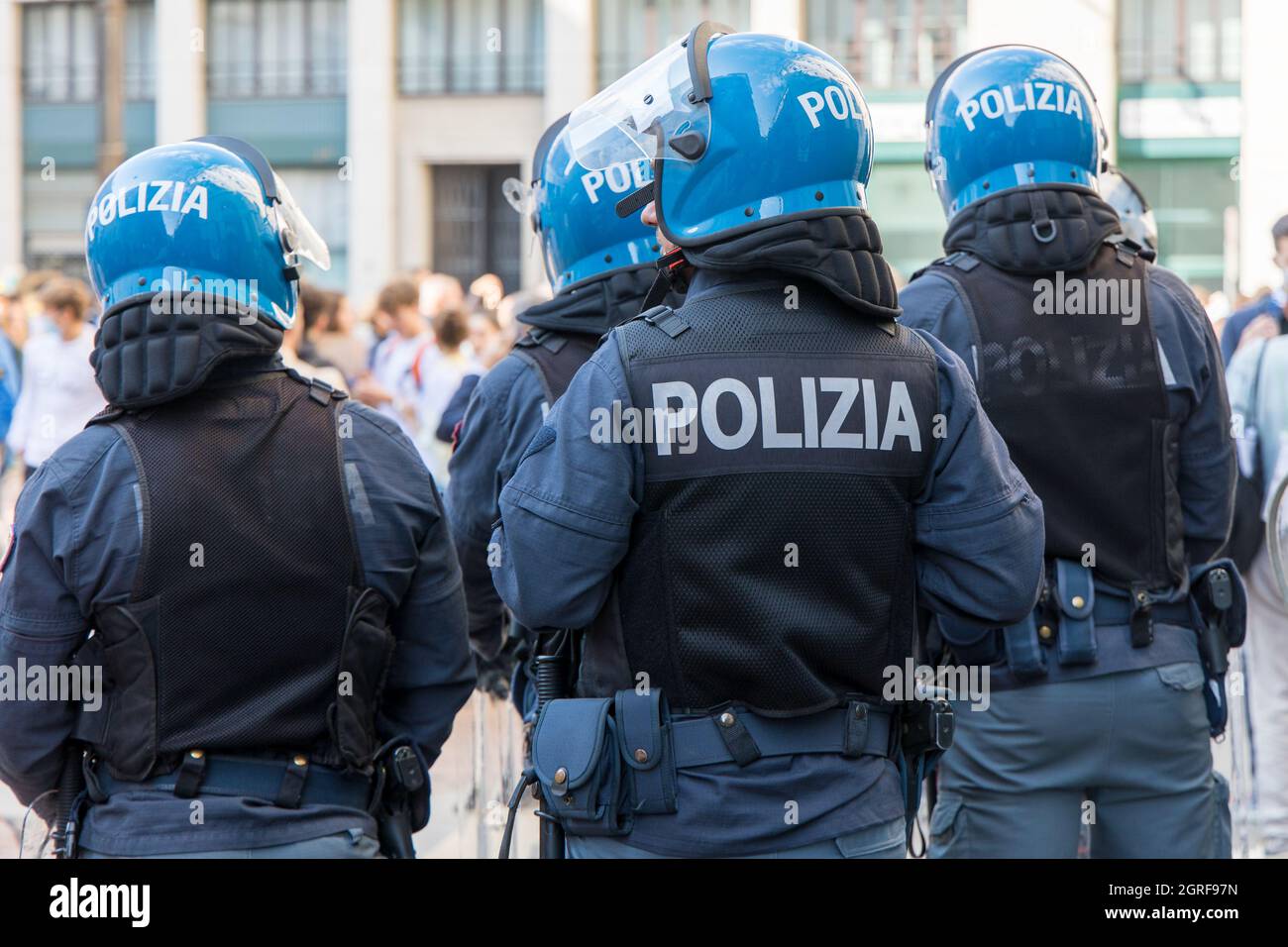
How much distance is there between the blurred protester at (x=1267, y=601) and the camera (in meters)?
5.38

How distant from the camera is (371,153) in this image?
26641 mm

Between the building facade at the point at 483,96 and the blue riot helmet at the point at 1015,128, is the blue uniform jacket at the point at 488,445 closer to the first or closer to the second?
the blue riot helmet at the point at 1015,128

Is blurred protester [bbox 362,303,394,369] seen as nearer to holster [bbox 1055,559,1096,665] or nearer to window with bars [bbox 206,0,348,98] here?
holster [bbox 1055,559,1096,665]

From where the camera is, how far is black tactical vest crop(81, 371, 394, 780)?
2730 millimetres

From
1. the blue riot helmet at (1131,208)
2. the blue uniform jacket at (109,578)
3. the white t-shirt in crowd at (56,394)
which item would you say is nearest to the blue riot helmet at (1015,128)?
the blue riot helmet at (1131,208)

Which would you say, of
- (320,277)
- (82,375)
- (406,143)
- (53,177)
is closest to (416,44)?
(406,143)

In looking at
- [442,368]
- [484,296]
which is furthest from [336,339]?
[484,296]

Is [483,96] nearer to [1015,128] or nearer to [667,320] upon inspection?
[1015,128]

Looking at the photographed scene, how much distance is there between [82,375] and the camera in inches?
359

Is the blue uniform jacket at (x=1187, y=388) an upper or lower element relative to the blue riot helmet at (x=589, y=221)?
lower

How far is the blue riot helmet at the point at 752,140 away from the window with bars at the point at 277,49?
25661mm

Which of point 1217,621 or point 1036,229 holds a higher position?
point 1036,229

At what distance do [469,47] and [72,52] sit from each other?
731 centimetres
